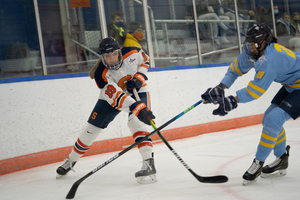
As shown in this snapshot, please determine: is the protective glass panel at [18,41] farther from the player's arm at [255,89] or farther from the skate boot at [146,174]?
the player's arm at [255,89]

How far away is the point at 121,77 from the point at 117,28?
61.9 inches

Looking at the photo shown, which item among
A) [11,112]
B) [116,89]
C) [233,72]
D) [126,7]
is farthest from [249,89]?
[126,7]

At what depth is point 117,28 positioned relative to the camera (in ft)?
12.0

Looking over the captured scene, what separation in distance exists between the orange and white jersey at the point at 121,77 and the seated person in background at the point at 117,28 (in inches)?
54.7

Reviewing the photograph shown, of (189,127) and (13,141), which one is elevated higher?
(13,141)

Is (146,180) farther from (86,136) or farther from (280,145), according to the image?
(280,145)

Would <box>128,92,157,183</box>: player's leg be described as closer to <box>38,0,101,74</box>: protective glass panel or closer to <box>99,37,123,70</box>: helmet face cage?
<box>99,37,123,70</box>: helmet face cage

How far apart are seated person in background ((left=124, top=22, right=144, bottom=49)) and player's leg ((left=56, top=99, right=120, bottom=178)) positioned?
1.53 m

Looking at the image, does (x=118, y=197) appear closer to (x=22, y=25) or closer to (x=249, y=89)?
(x=249, y=89)

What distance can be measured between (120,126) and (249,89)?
78.4 inches

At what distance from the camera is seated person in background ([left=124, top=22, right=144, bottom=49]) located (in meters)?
3.72

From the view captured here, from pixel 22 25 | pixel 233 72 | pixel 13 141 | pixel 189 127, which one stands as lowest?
pixel 189 127

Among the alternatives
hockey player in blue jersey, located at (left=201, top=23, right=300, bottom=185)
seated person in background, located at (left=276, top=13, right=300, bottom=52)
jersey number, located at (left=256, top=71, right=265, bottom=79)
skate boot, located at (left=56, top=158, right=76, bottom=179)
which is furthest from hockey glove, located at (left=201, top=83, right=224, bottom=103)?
seated person in background, located at (left=276, top=13, right=300, bottom=52)

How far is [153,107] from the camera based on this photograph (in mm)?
3619
